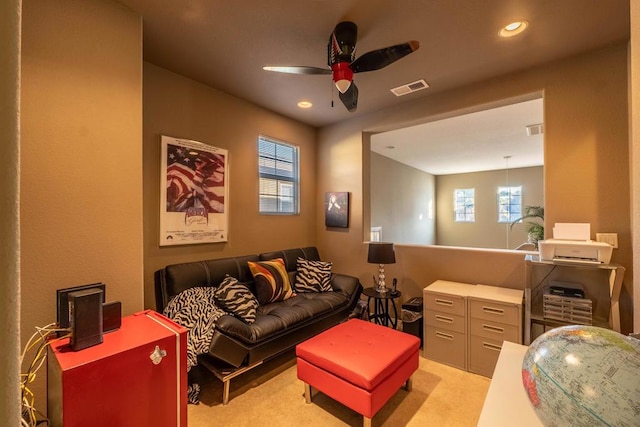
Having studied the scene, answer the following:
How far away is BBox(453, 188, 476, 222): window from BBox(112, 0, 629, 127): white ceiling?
20.5 ft

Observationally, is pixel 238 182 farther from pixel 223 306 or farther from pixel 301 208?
pixel 223 306

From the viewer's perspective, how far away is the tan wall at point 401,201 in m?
5.79

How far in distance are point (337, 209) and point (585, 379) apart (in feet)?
11.2

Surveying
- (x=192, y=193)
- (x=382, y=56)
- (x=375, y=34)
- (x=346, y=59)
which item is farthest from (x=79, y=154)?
(x=375, y=34)

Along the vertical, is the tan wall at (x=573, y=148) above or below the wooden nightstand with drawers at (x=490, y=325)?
above

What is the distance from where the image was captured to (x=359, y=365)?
1833 millimetres

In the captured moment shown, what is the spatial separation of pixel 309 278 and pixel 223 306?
1202 millimetres

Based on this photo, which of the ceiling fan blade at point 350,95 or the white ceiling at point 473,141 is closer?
the ceiling fan blade at point 350,95

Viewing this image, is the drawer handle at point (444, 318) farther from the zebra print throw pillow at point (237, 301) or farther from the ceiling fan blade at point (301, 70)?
the ceiling fan blade at point (301, 70)

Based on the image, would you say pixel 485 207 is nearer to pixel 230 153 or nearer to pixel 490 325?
pixel 490 325

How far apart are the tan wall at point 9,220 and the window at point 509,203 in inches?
359

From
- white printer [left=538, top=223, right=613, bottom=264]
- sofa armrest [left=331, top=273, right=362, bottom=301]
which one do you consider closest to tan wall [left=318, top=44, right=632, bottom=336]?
white printer [left=538, top=223, right=613, bottom=264]

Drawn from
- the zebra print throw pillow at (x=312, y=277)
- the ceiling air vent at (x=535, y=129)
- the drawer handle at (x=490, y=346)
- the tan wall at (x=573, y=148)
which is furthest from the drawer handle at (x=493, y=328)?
the ceiling air vent at (x=535, y=129)

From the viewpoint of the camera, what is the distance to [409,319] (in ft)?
9.79
